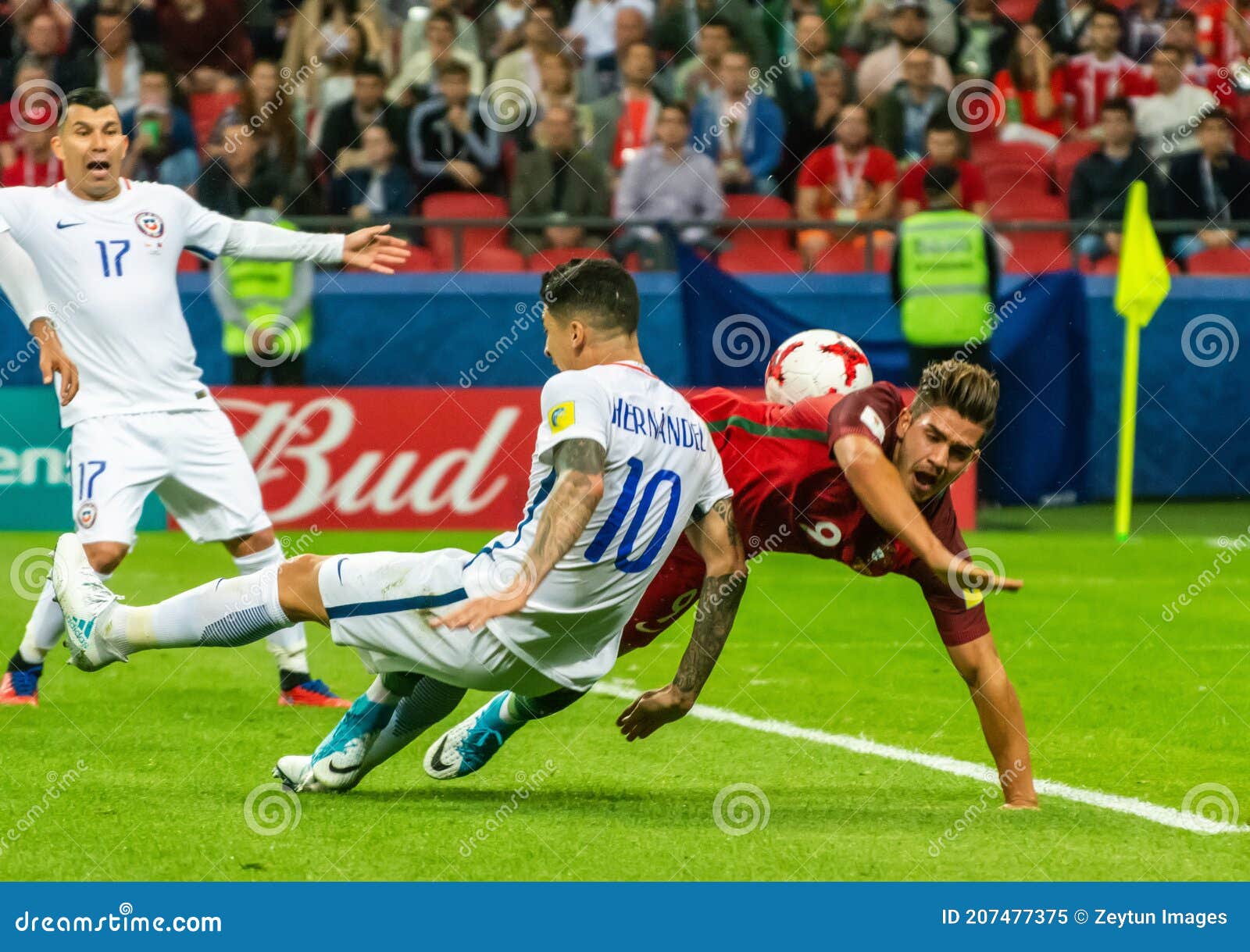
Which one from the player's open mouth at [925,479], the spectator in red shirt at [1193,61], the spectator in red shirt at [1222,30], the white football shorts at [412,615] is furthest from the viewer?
the spectator in red shirt at [1222,30]

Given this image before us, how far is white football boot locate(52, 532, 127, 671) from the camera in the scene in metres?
5.75

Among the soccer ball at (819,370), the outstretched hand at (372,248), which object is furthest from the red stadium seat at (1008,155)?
the soccer ball at (819,370)

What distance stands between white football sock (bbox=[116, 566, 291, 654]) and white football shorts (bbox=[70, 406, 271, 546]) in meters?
1.75

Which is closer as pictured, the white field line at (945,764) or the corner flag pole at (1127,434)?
the white field line at (945,764)

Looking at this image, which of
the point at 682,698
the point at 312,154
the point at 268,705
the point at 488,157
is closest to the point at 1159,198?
the point at 488,157

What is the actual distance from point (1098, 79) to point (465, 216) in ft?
18.9

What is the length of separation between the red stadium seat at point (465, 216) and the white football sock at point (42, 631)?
8.38 meters

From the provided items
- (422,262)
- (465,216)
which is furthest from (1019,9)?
(422,262)

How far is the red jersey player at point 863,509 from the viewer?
5.49 meters

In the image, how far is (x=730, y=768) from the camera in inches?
266

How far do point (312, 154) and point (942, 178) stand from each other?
511 cm

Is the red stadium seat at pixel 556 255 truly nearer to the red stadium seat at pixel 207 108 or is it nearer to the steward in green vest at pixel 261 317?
the steward in green vest at pixel 261 317

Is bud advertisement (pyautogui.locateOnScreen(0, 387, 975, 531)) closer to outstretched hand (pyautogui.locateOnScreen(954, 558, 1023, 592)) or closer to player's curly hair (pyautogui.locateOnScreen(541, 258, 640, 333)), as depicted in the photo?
player's curly hair (pyautogui.locateOnScreen(541, 258, 640, 333))

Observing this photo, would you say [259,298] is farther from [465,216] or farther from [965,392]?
[965,392]
